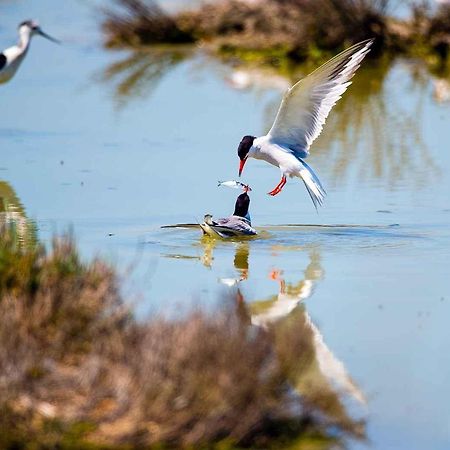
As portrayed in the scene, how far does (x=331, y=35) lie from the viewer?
1619 cm

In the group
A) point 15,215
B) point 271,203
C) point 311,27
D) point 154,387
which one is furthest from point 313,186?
point 311,27

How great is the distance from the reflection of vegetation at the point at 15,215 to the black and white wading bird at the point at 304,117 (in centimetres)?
138

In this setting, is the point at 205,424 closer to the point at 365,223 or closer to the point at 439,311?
the point at 439,311

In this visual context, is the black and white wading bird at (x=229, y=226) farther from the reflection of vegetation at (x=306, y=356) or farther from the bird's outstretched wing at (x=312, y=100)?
the reflection of vegetation at (x=306, y=356)

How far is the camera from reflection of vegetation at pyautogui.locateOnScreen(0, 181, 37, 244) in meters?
7.35

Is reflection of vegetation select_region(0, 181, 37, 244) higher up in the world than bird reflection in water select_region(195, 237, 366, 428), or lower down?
higher up

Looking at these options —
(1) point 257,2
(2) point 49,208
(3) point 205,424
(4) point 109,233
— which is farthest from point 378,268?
(1) point 257,2

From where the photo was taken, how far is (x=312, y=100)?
8.06 m

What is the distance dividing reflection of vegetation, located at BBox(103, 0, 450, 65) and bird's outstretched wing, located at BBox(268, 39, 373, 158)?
8028 mm

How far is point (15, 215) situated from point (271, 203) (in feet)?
5.47

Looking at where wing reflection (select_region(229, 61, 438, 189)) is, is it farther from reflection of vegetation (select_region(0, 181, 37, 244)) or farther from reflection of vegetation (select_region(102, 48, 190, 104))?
reflection of vegetation (select_region(0, 181, 37, 244))

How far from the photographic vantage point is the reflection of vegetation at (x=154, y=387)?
3.83 meters

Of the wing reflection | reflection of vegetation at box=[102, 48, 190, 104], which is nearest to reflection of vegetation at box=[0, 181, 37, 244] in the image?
the wing reflection

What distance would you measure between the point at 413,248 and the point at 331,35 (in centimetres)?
923
